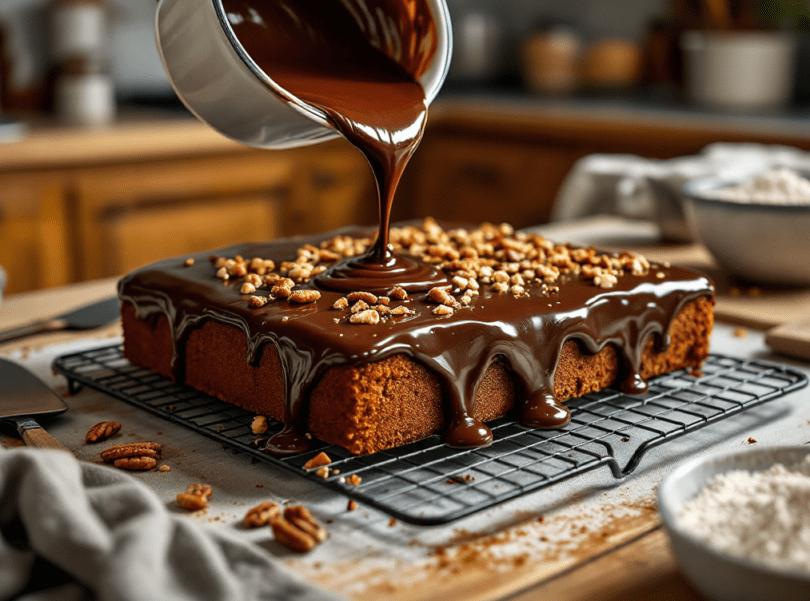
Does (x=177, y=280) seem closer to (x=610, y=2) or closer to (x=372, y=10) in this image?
(x=372, y=10)

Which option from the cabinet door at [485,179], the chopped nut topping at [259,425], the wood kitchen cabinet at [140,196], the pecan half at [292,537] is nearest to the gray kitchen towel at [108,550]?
the pecan half at [292,537]

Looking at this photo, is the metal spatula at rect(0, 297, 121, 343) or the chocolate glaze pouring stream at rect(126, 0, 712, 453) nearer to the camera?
the chocolate glaze pouring stream at rect(126, 0, 712, 453)

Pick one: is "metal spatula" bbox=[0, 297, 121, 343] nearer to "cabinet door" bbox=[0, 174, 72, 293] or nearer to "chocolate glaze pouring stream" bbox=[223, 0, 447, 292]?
"chocolate glaze pouring stream" bbox=[223, 0, 447, 292]

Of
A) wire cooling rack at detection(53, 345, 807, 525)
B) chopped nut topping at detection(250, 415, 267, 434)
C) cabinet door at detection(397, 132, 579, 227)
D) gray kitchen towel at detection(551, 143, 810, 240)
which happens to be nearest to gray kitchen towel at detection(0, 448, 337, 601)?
wire cooling rack at detection(53, 345, 807, 525)

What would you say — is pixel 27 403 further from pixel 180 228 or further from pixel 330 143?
pixel 330 143

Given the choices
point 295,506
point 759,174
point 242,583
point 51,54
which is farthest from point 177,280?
point 51,54

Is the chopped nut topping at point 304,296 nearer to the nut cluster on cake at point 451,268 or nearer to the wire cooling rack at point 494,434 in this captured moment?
the nut cluster on cake at point 451,268
